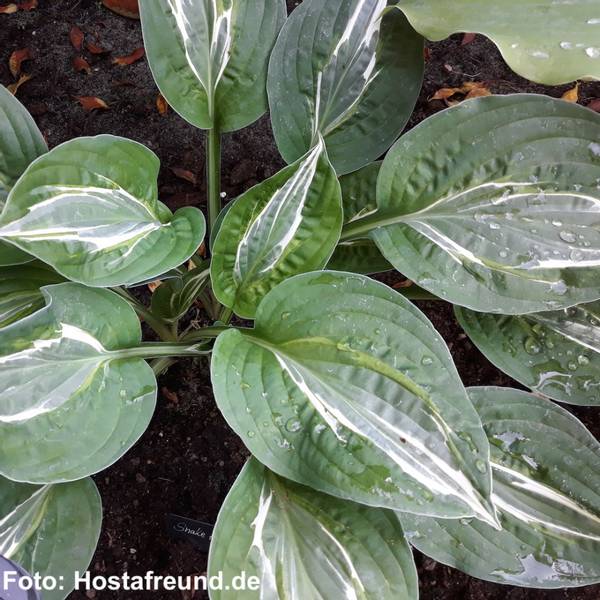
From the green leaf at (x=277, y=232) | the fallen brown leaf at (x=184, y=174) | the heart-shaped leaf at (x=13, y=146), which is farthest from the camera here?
the fallen brown leaf at (x=184, y=174)

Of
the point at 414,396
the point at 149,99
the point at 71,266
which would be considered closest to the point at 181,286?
the point at 71,266

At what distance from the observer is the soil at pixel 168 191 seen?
1.19 m

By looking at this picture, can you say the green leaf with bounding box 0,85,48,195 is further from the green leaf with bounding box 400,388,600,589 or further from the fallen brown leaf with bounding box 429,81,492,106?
the fallen brown leaf with bounding box 429,81,492,106

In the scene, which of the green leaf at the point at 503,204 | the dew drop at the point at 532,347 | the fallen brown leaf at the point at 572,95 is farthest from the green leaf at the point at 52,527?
the fallen brown leaf at the point at 572,95

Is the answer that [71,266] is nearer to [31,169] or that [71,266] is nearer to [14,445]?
[31,169]

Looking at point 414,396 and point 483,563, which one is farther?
point 483,563

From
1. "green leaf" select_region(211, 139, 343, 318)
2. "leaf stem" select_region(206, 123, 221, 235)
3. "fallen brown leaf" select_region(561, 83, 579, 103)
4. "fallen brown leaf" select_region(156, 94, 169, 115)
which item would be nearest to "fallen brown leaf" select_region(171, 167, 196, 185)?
"fallen brown leaf" select_region(156, 94, 169, 115)

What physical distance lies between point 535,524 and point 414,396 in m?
0.33

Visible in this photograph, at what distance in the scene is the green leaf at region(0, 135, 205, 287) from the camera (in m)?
0.77

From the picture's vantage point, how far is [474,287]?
2.79 ft

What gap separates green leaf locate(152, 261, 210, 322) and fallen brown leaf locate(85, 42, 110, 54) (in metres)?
0.70

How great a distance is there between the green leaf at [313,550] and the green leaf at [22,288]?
0.45 m

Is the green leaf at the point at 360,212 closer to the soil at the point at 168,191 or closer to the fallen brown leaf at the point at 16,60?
the soil at the point at 168,191

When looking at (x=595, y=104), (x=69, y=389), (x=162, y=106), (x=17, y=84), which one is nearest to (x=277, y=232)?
(x=69, y=389)
